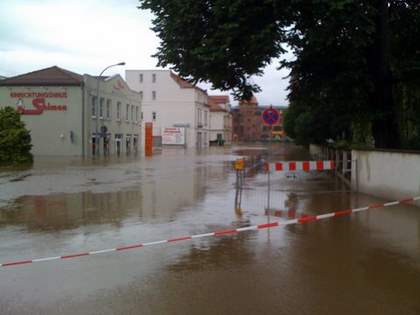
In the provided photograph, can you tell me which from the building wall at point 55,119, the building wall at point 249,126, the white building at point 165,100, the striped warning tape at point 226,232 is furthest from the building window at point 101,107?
the building wall at point 249,126

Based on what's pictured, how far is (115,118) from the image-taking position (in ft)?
172

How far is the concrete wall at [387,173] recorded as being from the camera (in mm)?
12367

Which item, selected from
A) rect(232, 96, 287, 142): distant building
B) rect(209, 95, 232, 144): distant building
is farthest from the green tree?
rect(232, 96, 287, 142): distant building

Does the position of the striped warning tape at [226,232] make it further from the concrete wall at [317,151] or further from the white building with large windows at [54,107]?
the white building with large windows at [54,107]

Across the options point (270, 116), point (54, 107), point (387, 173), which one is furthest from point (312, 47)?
point (54, 107)

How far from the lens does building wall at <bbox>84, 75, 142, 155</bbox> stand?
44969 mm

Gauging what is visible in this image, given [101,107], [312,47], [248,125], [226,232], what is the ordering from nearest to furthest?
[226,232], [312,47], [101,107], [248,125]

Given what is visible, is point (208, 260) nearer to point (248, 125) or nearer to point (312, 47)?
point (312, 47)

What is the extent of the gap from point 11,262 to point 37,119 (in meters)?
38.6

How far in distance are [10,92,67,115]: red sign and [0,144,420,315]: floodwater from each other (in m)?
30.7

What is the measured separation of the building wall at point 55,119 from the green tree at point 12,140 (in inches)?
445

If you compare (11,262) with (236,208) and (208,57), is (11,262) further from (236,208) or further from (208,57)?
(208,57)

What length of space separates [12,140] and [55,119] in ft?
43.7

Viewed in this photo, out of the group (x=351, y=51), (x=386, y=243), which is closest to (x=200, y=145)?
(x=351, y=51)
